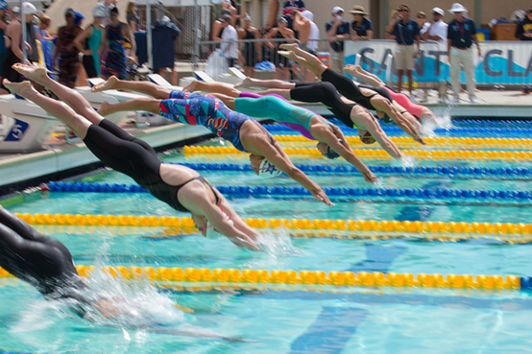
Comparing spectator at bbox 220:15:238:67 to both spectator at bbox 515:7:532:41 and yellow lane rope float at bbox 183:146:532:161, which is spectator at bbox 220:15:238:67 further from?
spectator at bbox 515:7:532:41

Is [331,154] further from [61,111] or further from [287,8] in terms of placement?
[287,8]

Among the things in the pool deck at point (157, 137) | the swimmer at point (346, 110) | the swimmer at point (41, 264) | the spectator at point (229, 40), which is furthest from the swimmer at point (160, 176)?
the spectator at point (229, 40)

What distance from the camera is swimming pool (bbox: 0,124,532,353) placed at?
364 cm

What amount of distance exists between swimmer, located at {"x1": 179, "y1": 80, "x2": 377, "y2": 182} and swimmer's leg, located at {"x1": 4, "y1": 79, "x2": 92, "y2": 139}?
81.1 inches

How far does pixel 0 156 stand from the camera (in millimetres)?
7090

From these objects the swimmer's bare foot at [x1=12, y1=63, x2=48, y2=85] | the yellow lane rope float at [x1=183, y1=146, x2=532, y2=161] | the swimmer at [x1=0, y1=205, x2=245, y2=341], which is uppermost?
the swimmer's bare foot at [x1=12, y1=63, x2=48, y2=85]

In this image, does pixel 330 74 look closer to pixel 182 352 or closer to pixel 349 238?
pixel 349 238

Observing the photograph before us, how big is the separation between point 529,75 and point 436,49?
6.75 feet

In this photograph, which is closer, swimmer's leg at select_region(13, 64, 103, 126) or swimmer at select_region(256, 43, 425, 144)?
swimmer's leg at select_region(13, 64, 103, 126)

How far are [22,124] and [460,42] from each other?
810cm

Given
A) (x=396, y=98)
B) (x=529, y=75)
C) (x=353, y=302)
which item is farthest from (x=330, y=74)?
(x=529, y=75)

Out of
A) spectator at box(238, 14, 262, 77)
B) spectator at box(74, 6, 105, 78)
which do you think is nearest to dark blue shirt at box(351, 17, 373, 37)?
spectator at box(238, 14, 262, 77)

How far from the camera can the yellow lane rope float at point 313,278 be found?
4.45 metres

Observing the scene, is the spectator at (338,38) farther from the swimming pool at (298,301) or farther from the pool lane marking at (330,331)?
the pool lane marking at (330,331)
